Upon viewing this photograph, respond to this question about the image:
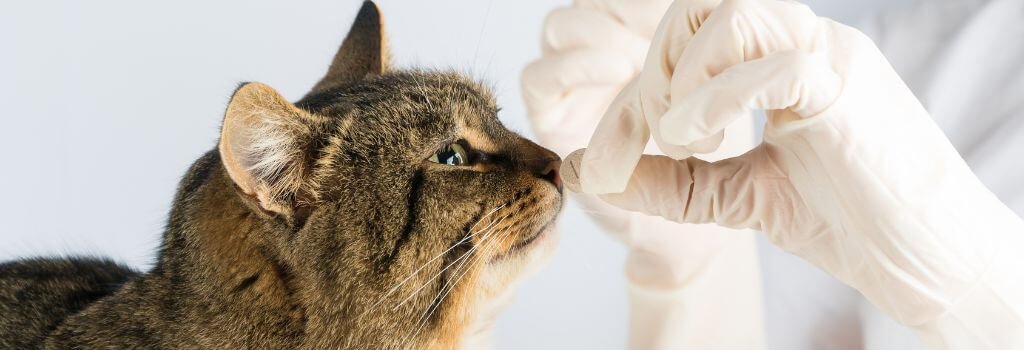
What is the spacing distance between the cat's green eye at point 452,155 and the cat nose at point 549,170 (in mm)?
103

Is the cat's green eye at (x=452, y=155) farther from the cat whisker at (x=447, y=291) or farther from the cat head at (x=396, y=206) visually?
the cat whisker at (x=447, y=291)

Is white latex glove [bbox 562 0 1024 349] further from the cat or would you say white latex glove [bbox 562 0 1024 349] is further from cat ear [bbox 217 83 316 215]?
cat ear [bbox 217 83 316 215]

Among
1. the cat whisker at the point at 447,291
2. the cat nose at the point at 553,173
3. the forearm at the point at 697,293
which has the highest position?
the cat nose at the point at 553,173

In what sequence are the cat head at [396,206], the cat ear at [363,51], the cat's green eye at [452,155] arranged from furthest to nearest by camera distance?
the cat ear at [363,51] → the cat's green eye at [452,155] → the cat head at [396,206]

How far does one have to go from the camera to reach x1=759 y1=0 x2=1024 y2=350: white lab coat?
146cm

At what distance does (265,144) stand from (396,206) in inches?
7.5

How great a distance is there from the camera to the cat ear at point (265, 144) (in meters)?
0.92

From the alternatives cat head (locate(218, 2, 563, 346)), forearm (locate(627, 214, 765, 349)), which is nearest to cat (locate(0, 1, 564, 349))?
cat head (locate(218, 2, 563, 346))

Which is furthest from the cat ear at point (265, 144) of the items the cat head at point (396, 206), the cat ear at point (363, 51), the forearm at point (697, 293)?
the forearm at point (697, 293)

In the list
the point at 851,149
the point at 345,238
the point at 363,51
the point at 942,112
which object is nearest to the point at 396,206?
the point at 345,238

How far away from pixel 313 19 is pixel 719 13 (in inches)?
50.1

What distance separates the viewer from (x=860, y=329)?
1.67 meters

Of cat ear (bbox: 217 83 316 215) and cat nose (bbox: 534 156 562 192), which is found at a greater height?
cat ear (bbox: 217 83 316 215)

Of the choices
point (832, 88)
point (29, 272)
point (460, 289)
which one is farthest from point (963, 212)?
point (29, 272)
